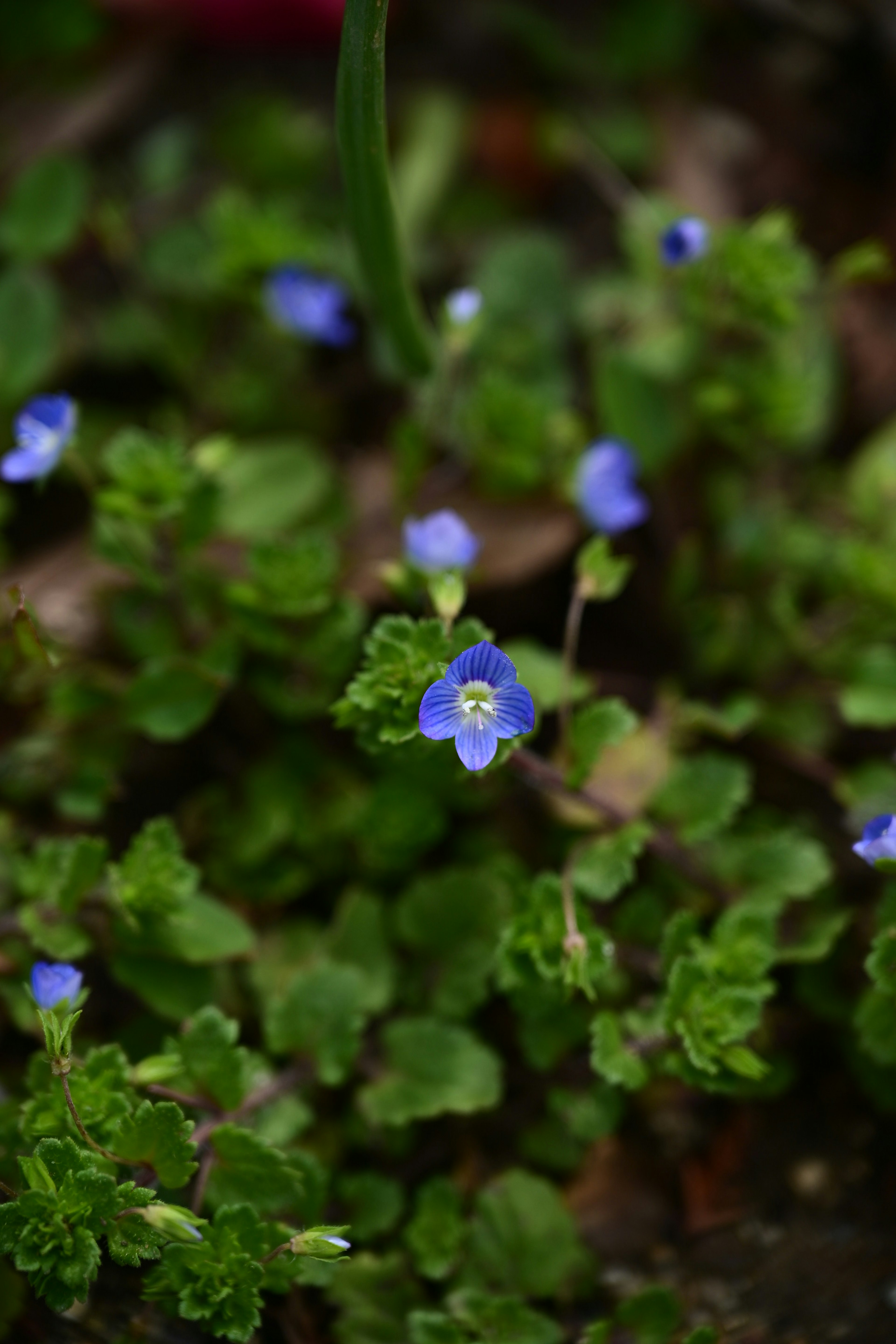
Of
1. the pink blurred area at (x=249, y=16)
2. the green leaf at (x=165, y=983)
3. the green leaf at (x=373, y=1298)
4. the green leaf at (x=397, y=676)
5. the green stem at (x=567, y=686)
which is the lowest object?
the green leaf at (x=373, y=1298)

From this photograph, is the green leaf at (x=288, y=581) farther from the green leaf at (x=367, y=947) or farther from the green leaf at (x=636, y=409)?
the green leaf at (x=636, y=409)

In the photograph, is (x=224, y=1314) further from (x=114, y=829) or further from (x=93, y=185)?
(x=93, y=185)

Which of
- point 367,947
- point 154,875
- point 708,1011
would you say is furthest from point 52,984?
point 708,1011

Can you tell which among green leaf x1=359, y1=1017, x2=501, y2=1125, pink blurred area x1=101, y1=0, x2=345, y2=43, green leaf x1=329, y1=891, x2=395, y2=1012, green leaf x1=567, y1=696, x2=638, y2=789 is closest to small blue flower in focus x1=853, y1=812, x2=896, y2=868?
green leaf x1=567, y1=696, x2=638, y2=789

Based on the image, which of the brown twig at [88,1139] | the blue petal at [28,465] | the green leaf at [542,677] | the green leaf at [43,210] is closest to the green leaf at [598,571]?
the green leaf at [542,677]

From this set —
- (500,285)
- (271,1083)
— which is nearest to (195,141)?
(500,285)

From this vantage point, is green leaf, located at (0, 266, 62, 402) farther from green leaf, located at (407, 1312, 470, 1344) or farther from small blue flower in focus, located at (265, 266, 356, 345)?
green leaf, located at (407, 1312, 470, 1344)
